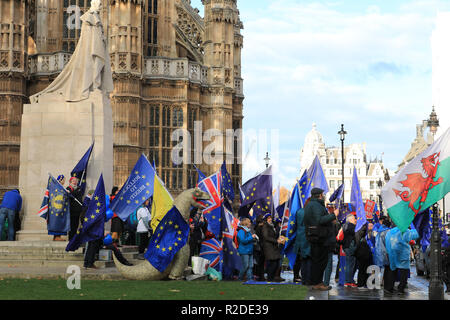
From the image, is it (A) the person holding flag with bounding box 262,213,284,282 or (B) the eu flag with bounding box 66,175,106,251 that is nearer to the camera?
(B) the eu flag with bounding box 66,175,106,251

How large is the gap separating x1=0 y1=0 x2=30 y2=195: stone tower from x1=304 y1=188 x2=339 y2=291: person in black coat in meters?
27.2

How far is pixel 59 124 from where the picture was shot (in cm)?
1802

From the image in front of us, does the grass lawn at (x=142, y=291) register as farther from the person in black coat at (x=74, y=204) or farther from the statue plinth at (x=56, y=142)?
the statue plinth at (x=56, y=142)

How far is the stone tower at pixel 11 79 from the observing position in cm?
3678

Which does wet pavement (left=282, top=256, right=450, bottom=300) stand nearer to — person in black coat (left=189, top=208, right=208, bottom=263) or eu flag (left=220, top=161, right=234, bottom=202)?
person in black coat (left=189, top=208, right=208, bottom=263)

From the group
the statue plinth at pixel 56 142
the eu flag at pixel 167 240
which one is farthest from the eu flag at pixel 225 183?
the eu flag at pixel 167 240

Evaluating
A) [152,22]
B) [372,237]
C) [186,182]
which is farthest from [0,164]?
[372,237]

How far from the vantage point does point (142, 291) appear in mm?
11492

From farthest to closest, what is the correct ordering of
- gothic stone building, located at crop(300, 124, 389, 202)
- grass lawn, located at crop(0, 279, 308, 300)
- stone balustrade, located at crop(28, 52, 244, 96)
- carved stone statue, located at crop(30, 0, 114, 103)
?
gothic stone building, located at crop(300, 124, 389, 202) < stone balustrade, located at crop(28, 52, 244, 96) < carved stone statue, located at crop(30, 0, 114, 103) < grass lawn, located at crop(0, 279, 308, 300)

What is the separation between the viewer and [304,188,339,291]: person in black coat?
39.7 ft

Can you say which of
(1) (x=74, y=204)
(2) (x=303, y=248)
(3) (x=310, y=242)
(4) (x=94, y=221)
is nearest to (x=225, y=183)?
(1) (x=74, y=204)

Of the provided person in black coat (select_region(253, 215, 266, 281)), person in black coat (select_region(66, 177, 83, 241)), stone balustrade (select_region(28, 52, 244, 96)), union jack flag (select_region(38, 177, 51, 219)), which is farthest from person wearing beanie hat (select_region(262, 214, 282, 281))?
stone balustrade (select_region(28, 52, 244, 96))

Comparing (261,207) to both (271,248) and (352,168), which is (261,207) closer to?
(271,248)

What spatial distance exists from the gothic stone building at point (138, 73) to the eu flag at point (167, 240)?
24.4m
